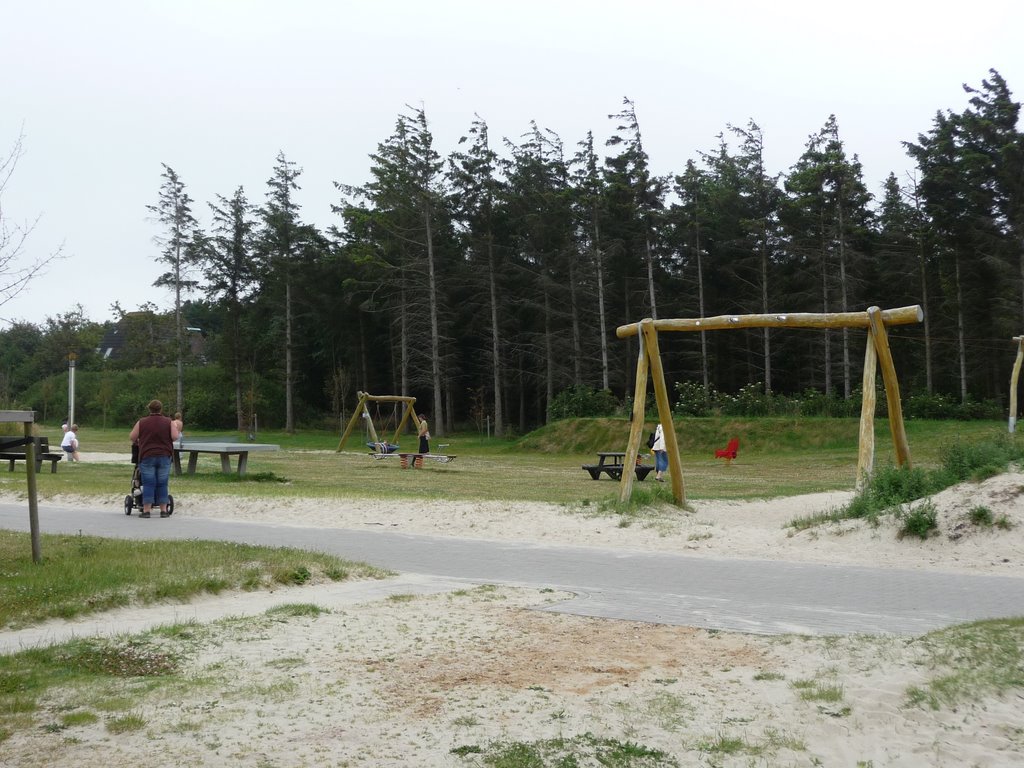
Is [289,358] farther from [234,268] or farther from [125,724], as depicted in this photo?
[125,724]

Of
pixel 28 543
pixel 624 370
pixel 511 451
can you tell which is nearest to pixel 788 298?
pixel 624 370

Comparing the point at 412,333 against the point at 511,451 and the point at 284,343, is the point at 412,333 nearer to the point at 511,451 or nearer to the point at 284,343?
the point at 284,343

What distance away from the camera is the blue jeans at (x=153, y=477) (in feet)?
50.3

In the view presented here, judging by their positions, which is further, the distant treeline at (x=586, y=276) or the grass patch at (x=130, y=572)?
the distant treeline at (x=586, y=276)

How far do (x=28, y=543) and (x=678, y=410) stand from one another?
1386 inches

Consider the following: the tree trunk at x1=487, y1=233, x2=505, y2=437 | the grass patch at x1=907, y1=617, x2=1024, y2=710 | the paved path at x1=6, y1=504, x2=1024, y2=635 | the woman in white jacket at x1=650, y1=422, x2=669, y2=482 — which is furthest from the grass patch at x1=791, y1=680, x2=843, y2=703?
the tree trunk at x1=487, y1=233, x2=505, y2=437

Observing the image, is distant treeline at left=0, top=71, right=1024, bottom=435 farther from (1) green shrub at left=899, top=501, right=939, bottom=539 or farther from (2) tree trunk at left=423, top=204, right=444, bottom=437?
(1) green shrub at left=899, top=501, right=939, bottom=539

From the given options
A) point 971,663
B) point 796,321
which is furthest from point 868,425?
point 971,663

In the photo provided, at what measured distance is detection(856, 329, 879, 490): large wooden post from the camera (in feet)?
47.4

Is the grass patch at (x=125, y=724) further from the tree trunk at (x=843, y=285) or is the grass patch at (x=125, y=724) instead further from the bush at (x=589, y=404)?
the tree trunk at (x=843, y=285)

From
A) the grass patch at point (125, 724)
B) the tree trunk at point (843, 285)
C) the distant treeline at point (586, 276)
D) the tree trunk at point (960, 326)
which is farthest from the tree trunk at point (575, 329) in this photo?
the grass patch at point (125, 724)

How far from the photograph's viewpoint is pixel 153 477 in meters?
15.4

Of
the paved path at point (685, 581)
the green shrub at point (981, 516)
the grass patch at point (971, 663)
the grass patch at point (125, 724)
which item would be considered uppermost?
the green shrub at point (981, 516)

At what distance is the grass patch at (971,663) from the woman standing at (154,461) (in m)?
11.9
